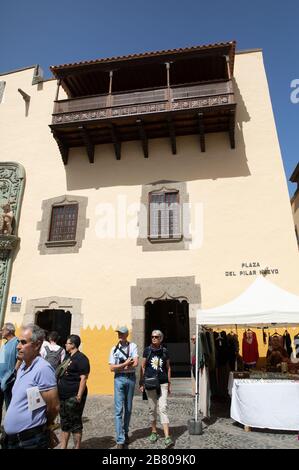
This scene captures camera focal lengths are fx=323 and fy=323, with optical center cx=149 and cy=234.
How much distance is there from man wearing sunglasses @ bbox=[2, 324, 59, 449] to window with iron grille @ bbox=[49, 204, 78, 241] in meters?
9.21

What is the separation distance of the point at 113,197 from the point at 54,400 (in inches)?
381

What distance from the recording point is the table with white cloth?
636 cm

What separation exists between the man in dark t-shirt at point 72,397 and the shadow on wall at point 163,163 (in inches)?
336

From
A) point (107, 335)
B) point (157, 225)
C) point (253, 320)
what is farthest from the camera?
point (157, 225)

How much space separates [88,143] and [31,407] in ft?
35.7

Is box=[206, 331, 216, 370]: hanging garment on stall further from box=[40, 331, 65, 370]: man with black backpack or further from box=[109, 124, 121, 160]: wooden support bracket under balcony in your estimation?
box=[109, 124, 121, 160]: wooden support bracket under balcony

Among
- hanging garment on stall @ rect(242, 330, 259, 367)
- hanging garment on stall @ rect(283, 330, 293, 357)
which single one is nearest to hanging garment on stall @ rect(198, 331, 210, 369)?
hanging garment on stall @ rect(242, 330, 259, 367)

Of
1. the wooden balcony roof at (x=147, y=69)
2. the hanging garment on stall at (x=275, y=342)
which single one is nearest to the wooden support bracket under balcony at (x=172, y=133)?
the wooden balcony roof at (x=147, y=69)

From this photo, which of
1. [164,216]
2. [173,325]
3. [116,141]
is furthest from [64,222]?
[173,325]

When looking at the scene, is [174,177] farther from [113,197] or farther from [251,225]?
[251,225]

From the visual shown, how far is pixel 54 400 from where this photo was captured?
10.5 feet

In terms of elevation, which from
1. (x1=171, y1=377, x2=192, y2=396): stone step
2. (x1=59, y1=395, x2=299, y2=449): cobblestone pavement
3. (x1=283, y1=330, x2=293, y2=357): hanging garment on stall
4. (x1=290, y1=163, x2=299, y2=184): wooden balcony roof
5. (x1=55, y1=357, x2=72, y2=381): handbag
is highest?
(x1=290, y1=163, x2=299, y2=184): wooden balcony roof

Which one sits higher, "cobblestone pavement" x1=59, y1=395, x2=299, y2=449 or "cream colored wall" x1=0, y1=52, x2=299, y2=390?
"cream colored wall" x1=0, y1=52, x2=299, y2=390

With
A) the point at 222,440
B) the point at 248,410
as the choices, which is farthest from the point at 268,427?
the point at 222,440
